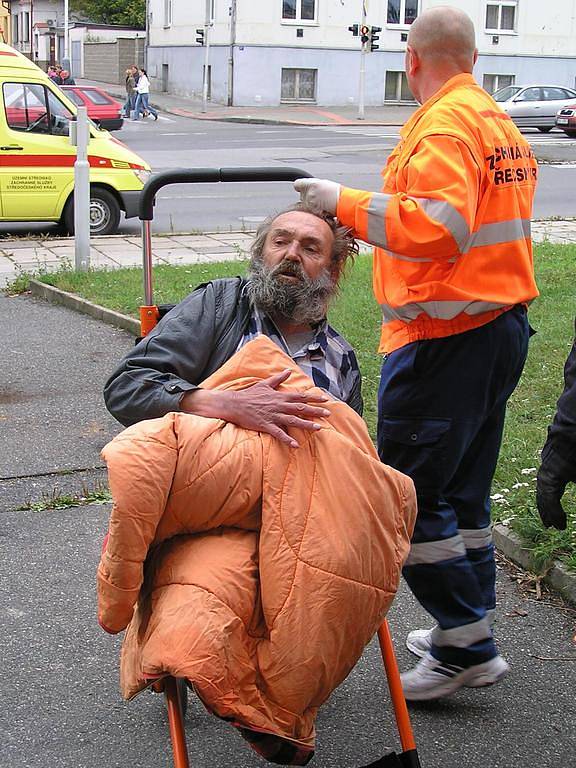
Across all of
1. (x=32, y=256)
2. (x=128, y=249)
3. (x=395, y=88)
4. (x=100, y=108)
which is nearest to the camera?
(x=32, y=256)

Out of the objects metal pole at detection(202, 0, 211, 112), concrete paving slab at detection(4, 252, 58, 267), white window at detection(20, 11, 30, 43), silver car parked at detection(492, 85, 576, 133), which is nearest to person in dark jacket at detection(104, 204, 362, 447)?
concrete paving slab at detection(4, 252, 58, 267)

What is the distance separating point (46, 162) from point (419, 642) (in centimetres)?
1072

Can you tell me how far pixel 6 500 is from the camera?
17.0 ft

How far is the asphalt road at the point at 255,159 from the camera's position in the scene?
16.0 metres

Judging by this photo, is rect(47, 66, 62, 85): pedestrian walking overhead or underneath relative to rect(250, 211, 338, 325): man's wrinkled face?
overhead

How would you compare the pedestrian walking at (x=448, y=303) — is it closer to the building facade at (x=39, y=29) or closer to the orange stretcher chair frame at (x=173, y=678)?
the orange stretcher chair frame at (x=173, y=678)

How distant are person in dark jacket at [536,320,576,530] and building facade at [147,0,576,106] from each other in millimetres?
41831

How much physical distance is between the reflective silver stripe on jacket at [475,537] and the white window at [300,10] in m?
42.4

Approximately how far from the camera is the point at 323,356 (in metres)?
3.27

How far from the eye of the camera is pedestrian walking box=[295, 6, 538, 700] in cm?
296

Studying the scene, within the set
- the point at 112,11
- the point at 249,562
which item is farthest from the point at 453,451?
the point at 112,11

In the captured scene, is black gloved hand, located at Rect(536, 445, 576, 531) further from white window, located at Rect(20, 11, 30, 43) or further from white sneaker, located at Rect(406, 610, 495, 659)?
white window, located at Rect(20, 11, 30, 43)

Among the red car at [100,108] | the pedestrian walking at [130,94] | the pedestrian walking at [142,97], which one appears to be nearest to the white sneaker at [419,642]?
the red car at [100,108]

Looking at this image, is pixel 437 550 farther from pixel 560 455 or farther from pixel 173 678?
pixel 173 678
